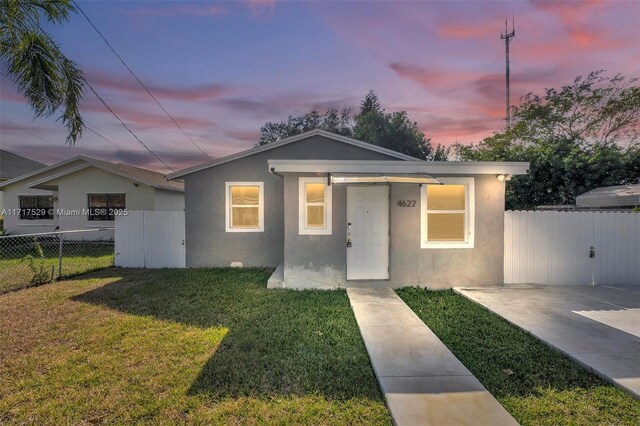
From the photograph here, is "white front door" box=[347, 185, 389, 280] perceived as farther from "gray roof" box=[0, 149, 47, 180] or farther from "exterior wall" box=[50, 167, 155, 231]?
"gray roof" box=[0, 149, 47, 180]

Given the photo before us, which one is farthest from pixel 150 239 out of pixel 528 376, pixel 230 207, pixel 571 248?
pixel 571 248

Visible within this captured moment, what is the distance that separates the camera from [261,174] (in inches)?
384

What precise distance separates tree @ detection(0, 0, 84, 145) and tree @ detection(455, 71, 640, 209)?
1793 cm

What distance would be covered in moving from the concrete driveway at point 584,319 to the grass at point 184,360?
2.62 metres

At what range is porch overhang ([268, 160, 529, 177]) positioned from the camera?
22.7ft

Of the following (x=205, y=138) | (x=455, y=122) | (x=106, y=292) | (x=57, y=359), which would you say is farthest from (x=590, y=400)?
(x=205, y=138)

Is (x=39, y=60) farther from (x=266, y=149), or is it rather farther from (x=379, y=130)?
(x=379, y=130)

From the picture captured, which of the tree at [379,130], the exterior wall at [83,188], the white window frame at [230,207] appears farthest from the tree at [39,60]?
the tree at [379,130]

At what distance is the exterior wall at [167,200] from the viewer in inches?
590

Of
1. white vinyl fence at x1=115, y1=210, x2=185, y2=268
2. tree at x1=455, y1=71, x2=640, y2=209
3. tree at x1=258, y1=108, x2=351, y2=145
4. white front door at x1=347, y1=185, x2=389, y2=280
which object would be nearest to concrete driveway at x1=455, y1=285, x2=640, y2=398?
white front door at x1=347, y1=185, x2=389, y2=280

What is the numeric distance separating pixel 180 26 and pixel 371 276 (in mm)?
11088

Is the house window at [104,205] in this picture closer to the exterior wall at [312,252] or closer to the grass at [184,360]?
the grass at [184,360]

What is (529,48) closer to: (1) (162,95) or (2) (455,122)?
(2) (455,122)

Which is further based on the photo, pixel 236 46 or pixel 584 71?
pixel 584 71
